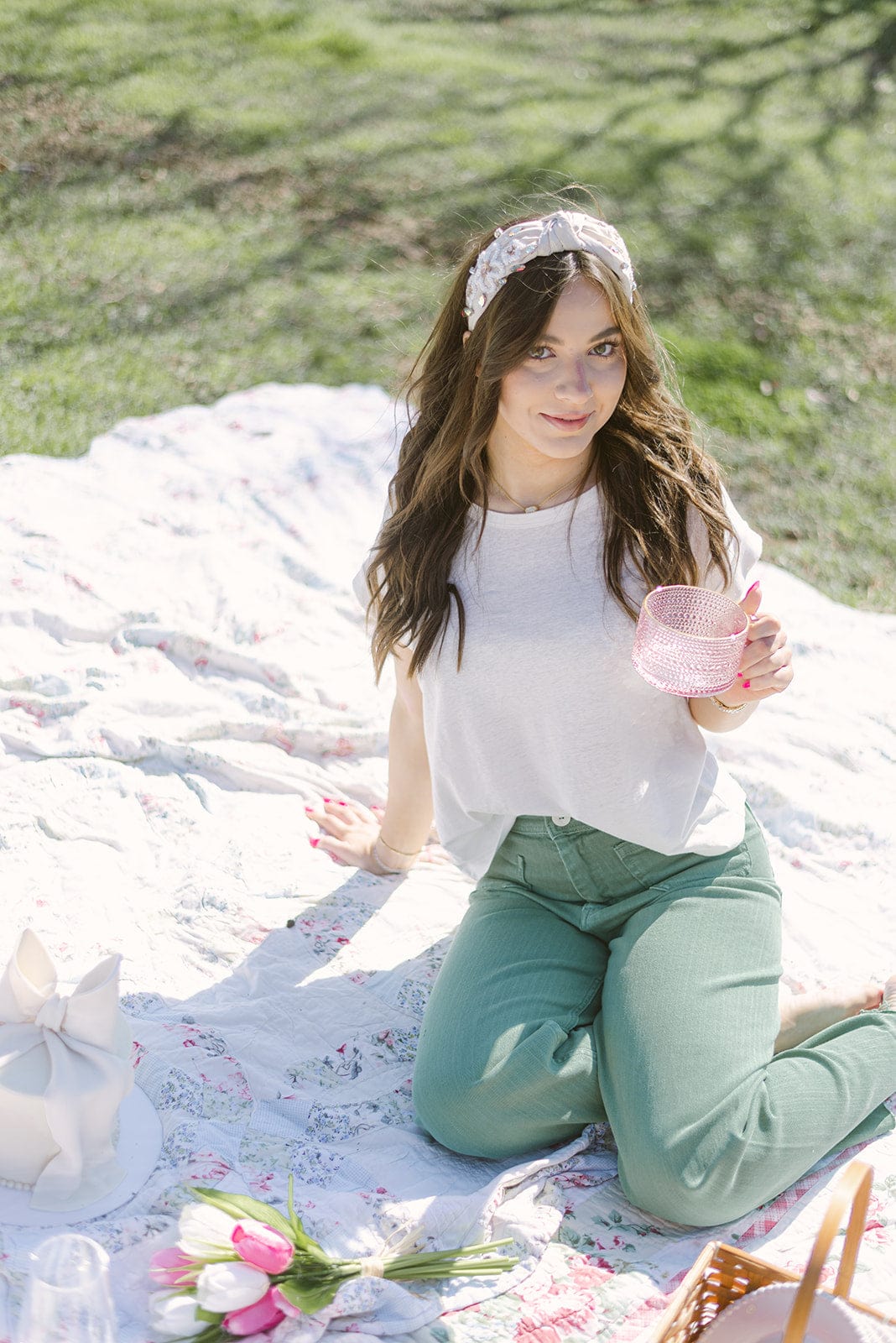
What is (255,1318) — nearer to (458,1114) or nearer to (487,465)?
(458,1114)

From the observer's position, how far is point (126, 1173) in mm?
2391

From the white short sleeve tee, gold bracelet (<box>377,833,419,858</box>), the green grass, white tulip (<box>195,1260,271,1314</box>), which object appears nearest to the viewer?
white tulip (<box>195,1260,271,1314</box>)

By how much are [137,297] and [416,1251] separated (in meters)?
4.48

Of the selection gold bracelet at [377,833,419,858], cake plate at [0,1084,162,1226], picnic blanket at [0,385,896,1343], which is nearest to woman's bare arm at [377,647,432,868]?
gold bracelet at [377,833,419,858]

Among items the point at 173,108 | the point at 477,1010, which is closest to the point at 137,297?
the point at 173,108

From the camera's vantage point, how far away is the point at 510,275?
249 centimetres

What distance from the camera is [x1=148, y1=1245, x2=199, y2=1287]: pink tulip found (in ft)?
7.08

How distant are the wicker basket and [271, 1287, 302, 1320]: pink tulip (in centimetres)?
56

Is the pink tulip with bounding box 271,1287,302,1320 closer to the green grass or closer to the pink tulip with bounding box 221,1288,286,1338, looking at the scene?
the pink tulip with bounding box 221,1288,286,1338

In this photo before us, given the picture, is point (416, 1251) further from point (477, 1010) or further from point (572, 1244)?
point (477, 1010)

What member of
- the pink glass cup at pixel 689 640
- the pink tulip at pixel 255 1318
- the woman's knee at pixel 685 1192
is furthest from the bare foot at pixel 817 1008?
the pink tulip at pixel 255 1318

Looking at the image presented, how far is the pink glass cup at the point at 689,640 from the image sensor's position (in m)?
2.38

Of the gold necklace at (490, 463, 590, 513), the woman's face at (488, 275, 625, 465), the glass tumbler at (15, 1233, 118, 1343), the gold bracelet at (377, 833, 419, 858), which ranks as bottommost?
the gold bracelet at (377, 833, 419, 858)

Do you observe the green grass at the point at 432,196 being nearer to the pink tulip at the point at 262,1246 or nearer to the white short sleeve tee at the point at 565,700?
the white short sleeve tee at the point at 565,700
